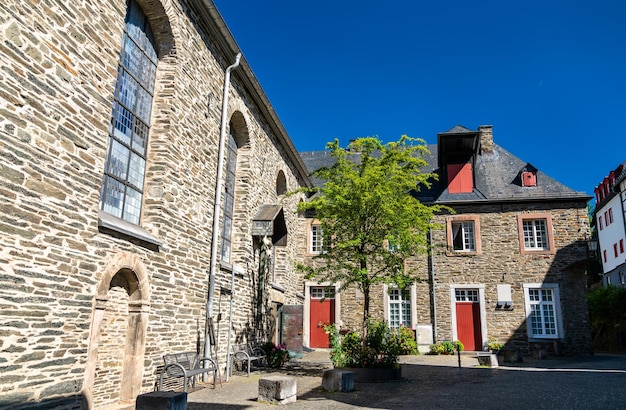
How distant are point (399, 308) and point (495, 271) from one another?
3.88 meters

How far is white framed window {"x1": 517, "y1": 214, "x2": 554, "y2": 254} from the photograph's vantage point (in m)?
18.4

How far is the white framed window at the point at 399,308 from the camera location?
1883 cm

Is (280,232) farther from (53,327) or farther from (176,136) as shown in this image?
(53,327)

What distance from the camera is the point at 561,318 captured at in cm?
1762

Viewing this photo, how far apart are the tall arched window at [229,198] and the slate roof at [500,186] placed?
8.96 m

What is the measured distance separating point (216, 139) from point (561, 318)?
1413 centimetres

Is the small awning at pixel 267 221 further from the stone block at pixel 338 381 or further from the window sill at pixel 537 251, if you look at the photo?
the window sill at pixel 537 251

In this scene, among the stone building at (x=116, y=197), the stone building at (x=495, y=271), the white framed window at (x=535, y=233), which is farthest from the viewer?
the white framed window at (x=535, y=233)

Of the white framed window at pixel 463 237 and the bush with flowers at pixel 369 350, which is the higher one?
the white framed window at pixel 463 237

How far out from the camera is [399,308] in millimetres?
18969

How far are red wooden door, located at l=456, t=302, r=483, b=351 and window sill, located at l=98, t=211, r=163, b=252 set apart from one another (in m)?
13.5

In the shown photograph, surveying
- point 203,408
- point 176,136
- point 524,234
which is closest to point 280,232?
point 176,136

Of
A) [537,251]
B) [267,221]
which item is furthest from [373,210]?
[537,251]

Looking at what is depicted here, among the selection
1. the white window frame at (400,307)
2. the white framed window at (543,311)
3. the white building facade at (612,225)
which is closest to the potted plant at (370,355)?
the white window frame at (400,307)
